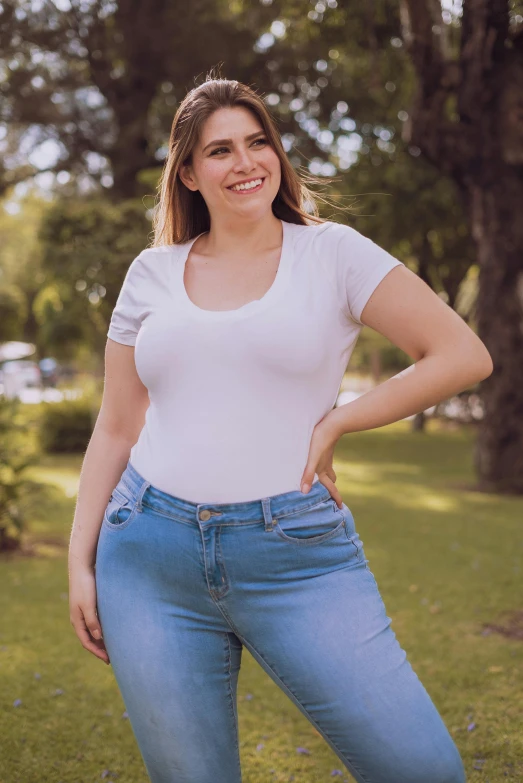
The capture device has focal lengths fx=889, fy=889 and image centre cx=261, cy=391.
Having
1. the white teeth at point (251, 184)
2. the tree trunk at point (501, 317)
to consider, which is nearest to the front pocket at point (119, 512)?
the white teeth at point (251, 184)

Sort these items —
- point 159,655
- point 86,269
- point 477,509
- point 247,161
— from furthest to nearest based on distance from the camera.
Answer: point 86,269
point 477,509
point 247,161
point 159,655

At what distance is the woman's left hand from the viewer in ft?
6.72

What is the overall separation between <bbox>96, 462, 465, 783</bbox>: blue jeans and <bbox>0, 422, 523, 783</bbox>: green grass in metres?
1.95

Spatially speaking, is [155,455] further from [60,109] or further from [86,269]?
[60,109]

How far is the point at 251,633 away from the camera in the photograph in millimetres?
2051

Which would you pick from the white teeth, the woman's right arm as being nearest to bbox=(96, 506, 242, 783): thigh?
the woman's right arm

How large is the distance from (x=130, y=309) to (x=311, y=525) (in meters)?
0.73

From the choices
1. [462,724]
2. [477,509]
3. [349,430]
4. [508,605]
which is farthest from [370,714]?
[477,509]

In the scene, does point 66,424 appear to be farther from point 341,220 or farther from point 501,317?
point 501,317

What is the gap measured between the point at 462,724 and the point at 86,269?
13.0 meters

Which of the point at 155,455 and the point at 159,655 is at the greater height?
the point at 155,455

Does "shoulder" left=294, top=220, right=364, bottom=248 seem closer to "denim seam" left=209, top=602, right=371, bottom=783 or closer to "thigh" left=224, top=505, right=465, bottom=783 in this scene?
"thigh" left=224, top=505, right=465, bottom=783

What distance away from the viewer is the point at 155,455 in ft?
7.06

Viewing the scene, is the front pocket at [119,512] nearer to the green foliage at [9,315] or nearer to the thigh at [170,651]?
the thigh at [170,651]
